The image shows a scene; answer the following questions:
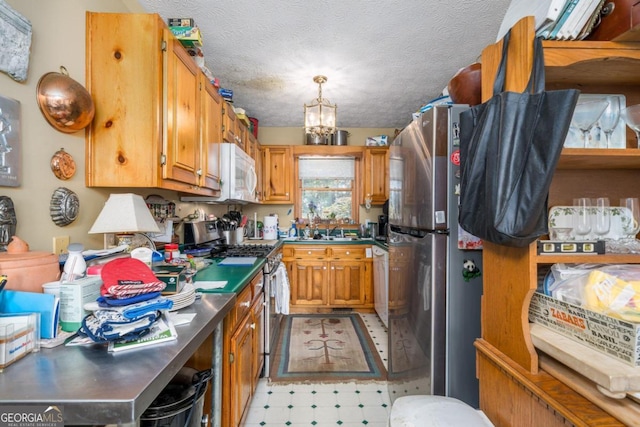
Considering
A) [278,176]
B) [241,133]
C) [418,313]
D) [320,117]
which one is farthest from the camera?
[278,176]

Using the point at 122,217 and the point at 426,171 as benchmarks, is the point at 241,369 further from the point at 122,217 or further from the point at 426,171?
the point at 426,171

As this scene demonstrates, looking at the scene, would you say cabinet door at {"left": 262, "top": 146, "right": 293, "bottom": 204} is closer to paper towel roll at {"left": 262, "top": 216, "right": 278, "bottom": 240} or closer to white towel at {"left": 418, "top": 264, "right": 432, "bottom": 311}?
paper towel roll at {"left": 262, "top": 216, "right": 278, "bottom": 240}

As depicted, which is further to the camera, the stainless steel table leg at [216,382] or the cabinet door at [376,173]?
the cabinet door at [376,173]

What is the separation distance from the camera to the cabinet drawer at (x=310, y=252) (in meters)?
3.73

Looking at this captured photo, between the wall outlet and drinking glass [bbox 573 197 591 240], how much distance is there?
193 cm

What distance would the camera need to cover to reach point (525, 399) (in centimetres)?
89

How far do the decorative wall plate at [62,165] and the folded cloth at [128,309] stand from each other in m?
0.68

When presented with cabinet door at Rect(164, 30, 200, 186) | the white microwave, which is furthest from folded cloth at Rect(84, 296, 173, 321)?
the white microwave

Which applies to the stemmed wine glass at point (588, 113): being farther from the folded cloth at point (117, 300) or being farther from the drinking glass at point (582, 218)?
the folded cloth at point (117, 300)

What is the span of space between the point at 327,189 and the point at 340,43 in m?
2.38

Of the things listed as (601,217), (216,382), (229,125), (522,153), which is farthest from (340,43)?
(216,382)

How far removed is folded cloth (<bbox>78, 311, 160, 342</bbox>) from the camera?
2.42 feet

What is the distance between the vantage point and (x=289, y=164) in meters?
4.05

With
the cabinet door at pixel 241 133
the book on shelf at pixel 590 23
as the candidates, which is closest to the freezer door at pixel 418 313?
the book on shelf at pixel 590 23
